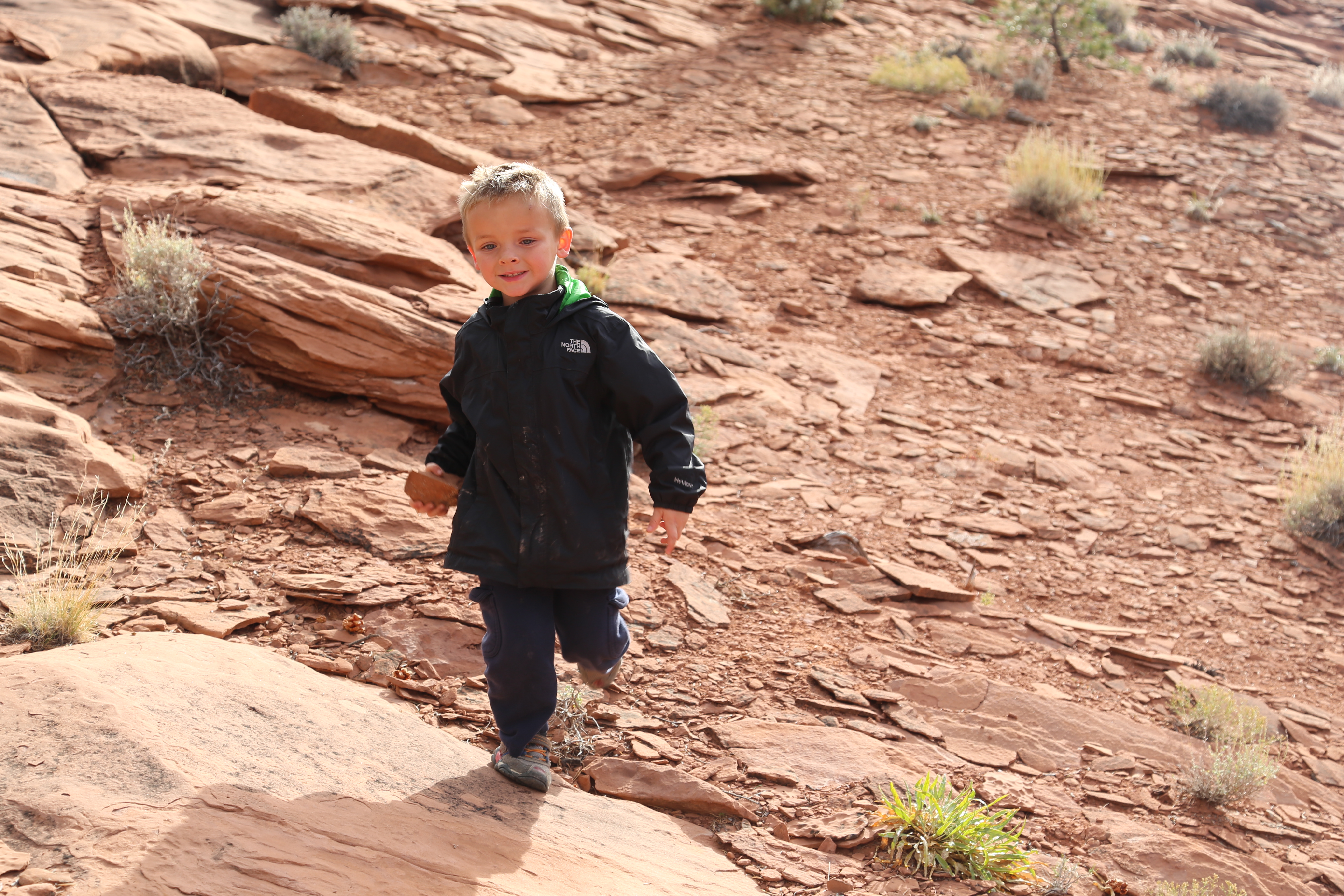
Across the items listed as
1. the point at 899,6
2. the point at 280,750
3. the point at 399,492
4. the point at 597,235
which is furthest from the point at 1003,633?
the point at 899,6

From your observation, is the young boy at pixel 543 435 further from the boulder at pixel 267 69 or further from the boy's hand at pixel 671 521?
the boulder at pixel 267 69

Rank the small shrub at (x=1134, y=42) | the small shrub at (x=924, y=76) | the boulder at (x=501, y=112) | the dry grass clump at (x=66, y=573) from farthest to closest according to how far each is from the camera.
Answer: the small shrub at (x=1134, y=42) < the small shrub at (x=924, y=76) < the boulder at (x=501, y=112) < the dry grass clump at (x=66, y=573)

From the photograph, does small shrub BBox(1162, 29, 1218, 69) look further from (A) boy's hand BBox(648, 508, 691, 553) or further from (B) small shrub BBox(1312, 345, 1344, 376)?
(A) boy's hand BBox(648, 508, 691, 553)

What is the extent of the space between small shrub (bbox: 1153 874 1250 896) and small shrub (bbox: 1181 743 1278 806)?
17.6 inches

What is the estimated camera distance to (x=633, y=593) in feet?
13.6

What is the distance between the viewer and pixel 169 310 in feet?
14.4

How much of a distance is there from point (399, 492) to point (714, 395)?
2.41m

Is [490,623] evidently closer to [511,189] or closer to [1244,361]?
[511,189]

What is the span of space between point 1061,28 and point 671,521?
1214 centimetres

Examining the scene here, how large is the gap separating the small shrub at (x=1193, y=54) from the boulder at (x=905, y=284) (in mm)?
7954

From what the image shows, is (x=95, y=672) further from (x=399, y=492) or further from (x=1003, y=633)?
(x=1003, y=633)

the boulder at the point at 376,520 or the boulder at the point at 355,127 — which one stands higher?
the boulder at the point at 355,127

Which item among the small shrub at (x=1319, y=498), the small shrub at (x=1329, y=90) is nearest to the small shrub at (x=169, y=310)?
the small shrub at (x=1319, y=498)

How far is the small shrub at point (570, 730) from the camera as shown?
3119 mm
